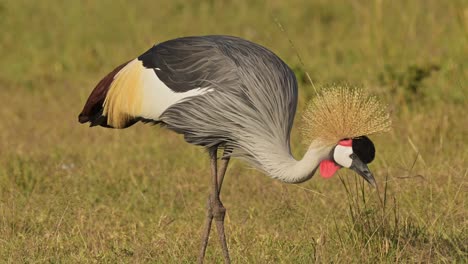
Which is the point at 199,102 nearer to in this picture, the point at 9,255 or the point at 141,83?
the point at 141,83

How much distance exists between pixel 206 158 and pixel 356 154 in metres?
2.22

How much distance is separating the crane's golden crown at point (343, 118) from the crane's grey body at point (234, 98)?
0.18m

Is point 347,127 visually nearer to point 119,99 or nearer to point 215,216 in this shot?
point 215,216

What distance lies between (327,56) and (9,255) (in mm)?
4556

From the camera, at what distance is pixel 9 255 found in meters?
4.13

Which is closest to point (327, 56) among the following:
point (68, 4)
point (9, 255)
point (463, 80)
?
point (463, 80)

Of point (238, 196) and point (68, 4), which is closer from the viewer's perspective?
point (238, 196)

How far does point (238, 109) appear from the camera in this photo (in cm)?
390

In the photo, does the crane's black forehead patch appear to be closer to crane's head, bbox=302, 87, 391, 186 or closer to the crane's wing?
crane's head, bbox=302, 87, 391, 186

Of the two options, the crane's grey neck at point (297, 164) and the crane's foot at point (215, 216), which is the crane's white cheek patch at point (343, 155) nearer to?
the crane's grey neck at point (297, 164)

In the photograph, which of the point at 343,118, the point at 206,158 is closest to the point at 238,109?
the point at 343,118

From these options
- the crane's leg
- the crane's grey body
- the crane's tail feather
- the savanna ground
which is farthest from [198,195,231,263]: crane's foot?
the crane's tail feather

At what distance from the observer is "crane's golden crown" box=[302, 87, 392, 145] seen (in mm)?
3686

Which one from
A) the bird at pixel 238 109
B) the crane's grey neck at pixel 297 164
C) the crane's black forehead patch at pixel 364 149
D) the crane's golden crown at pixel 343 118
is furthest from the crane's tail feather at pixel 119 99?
the crane's black forehead patch at pixel 364 149
